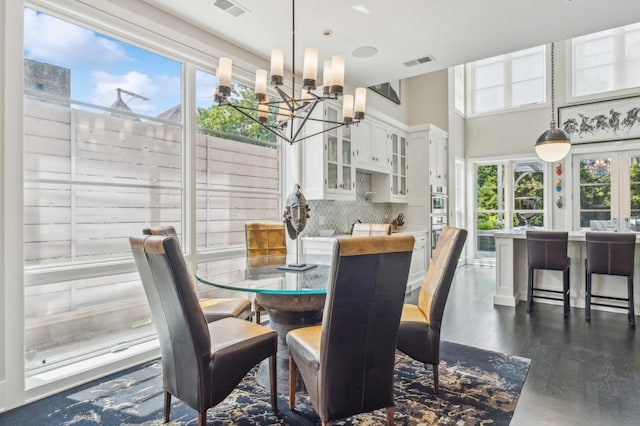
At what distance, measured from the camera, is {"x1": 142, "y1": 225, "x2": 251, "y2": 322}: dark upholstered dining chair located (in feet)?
8.21

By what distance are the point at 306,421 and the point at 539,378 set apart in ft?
5.62

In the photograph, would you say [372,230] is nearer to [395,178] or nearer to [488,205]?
[395,178]

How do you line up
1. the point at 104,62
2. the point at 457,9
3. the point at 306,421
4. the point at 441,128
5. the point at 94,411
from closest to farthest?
the point at 306,421, the point at 94,411, the point at 104,62, the point at 457,9, the point at 441,128

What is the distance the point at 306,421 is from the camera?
6.81 feet

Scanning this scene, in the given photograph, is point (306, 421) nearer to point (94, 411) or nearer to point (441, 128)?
point (94, 411)

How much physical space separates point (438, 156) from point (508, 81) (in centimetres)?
298

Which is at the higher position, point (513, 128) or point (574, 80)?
point (574, 80)

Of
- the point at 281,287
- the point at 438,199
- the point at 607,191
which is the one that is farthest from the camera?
the point at 607,191

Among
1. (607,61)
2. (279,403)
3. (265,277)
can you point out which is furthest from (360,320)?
(607,61)

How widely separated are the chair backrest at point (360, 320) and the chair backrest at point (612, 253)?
3.50m

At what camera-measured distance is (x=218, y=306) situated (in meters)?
2.73

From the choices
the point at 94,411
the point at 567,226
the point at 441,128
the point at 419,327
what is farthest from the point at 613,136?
the point at 94,411

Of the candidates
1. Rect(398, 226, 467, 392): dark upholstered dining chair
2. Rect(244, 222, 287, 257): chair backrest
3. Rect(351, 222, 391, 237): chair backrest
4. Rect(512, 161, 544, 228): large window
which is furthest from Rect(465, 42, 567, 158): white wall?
Rect(398, 226, 467, 392): dark upholstered dining chair

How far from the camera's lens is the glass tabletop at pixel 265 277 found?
2014mm
